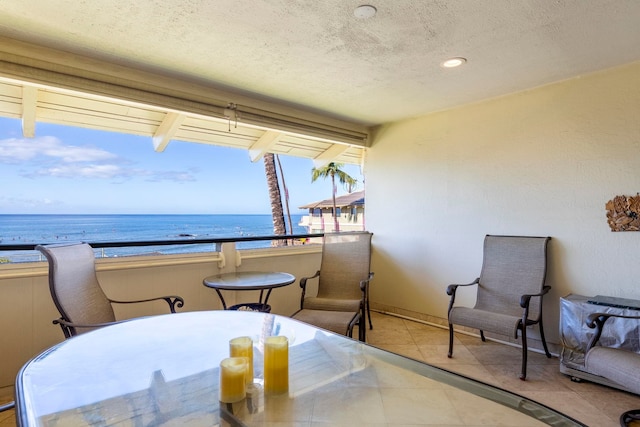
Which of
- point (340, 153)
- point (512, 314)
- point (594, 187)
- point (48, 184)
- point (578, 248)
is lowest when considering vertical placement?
point (512, 314)

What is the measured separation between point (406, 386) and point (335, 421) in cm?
38

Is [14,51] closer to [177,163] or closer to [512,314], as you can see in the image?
[512,314]

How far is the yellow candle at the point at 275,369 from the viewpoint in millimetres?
1278

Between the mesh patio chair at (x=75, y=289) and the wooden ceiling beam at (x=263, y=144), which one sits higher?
the wooden ceiling beam at (x=263, y=144)

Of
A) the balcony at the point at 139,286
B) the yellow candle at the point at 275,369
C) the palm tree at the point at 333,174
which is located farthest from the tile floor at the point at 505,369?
the palm tree at the point at 333,174

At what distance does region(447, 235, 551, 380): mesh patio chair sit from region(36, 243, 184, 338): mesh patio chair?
270cm

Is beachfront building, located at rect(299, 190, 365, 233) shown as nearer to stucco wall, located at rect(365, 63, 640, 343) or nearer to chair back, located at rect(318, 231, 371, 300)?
stucco wall, located at rect(365, 63, 640, 343)

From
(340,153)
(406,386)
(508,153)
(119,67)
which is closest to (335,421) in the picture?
(406,386)

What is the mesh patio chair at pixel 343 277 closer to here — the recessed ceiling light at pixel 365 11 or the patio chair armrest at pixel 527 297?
the patio chair armrest at pixel 527 297

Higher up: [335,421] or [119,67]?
[119,67]

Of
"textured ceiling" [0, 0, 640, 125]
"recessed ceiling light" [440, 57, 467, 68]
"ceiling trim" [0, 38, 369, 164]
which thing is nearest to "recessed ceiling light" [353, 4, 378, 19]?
"textured ceiling" [0, 0, 640, 125]

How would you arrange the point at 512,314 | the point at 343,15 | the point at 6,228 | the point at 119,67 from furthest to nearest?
the point at 6,228 → the point at 512,314 → the point at 119,67 → the point at 343,15

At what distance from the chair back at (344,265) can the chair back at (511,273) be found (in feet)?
3.79

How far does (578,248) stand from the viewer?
2934 mm
